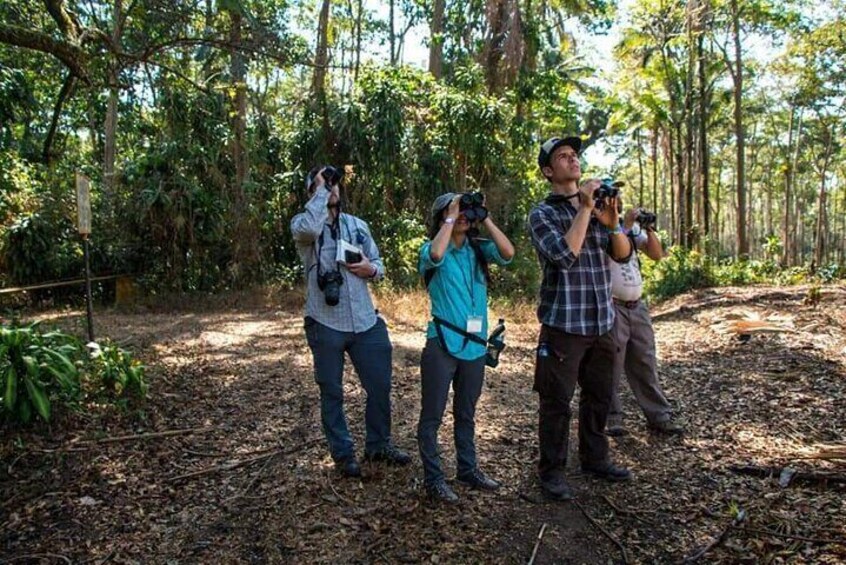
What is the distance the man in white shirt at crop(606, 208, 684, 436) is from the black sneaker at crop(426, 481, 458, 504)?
1361mm

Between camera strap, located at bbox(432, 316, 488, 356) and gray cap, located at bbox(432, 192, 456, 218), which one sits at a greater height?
gray cap, located at bbox(432, 192, 456, 218)

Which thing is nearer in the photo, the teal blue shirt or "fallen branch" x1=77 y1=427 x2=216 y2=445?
the teal blue shirt

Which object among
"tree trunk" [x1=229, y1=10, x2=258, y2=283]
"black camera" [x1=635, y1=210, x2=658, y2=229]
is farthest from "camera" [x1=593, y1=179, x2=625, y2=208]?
"tree trunk" [x1=229, y1=10, x2=258, y2=283]

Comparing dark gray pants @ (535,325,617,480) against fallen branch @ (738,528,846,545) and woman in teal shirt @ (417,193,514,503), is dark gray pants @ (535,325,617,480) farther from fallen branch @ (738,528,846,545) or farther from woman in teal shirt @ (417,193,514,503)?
fallen branch @ (738,528,846,545)

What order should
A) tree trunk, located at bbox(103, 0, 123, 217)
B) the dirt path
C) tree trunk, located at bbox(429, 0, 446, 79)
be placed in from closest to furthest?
1. the dirt path
2. tree trunk, located at bbox(103, 0, 123, 217)
3. tree trunk, located at bbox(429, 0, 446, 79)

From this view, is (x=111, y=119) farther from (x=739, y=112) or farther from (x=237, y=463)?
(x=739, y=112)

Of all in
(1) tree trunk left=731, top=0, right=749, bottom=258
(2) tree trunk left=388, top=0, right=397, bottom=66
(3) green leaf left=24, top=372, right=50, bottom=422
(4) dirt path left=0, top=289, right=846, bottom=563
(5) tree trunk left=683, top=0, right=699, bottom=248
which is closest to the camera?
(4) dirt path left=0, top=289, right=846, bottom=563

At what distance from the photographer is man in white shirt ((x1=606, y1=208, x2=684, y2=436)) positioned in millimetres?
4051

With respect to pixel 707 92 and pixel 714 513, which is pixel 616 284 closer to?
pixel 714 513

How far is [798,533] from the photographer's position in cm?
292

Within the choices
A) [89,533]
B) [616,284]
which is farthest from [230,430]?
[616,284]

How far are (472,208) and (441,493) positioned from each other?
1465 millimetres

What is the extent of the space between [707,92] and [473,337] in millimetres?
17911

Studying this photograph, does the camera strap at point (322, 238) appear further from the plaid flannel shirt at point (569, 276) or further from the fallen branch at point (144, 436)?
the fallen branch at point (144, 436)
